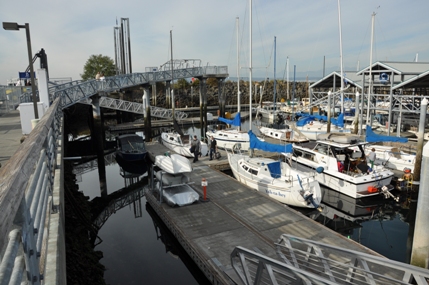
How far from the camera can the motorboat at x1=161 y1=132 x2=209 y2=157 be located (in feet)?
82.2

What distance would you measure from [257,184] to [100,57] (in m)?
56.2

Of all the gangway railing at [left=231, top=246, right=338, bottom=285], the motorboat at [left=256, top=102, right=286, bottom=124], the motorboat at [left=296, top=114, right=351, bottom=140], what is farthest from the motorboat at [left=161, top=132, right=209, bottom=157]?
the motorboat at [left=256, top=102, right=286, bottom=124]

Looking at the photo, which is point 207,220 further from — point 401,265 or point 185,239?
point 401,265

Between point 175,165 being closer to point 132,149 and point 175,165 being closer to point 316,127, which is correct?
point 132,149

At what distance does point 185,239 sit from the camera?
11555 millimetres

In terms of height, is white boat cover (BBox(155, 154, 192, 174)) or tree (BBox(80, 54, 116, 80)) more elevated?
tree (BBox(80, 54, 116, 80))

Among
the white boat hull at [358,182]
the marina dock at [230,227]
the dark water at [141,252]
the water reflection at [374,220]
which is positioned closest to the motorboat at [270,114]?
the white boat hull at [358,182]

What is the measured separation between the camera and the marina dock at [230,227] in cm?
1034

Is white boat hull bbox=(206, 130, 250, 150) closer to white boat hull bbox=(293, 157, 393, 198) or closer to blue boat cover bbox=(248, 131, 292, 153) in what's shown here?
blue boat cover bbox=(248, 131, 292, 153)

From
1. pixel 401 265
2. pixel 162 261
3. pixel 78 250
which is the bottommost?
pixel 162 261

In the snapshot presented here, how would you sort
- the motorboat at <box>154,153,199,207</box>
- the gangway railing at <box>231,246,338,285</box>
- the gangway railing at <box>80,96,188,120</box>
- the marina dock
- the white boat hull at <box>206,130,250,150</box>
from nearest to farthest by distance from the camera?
the gangway railing at <box>231,246,338,285</box> → the marina dock → the motorboat at <box>154,153,199,207</box> → the white boat hull at <box>206,130,250,150</box> → the gangway railing at <box>80,96,188,120</box>

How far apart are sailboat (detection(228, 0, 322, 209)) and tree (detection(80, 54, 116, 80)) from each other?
5125 centimetres

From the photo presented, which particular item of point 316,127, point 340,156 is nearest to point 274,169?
point 340,156

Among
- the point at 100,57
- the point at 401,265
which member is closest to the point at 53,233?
the point at 401,265
